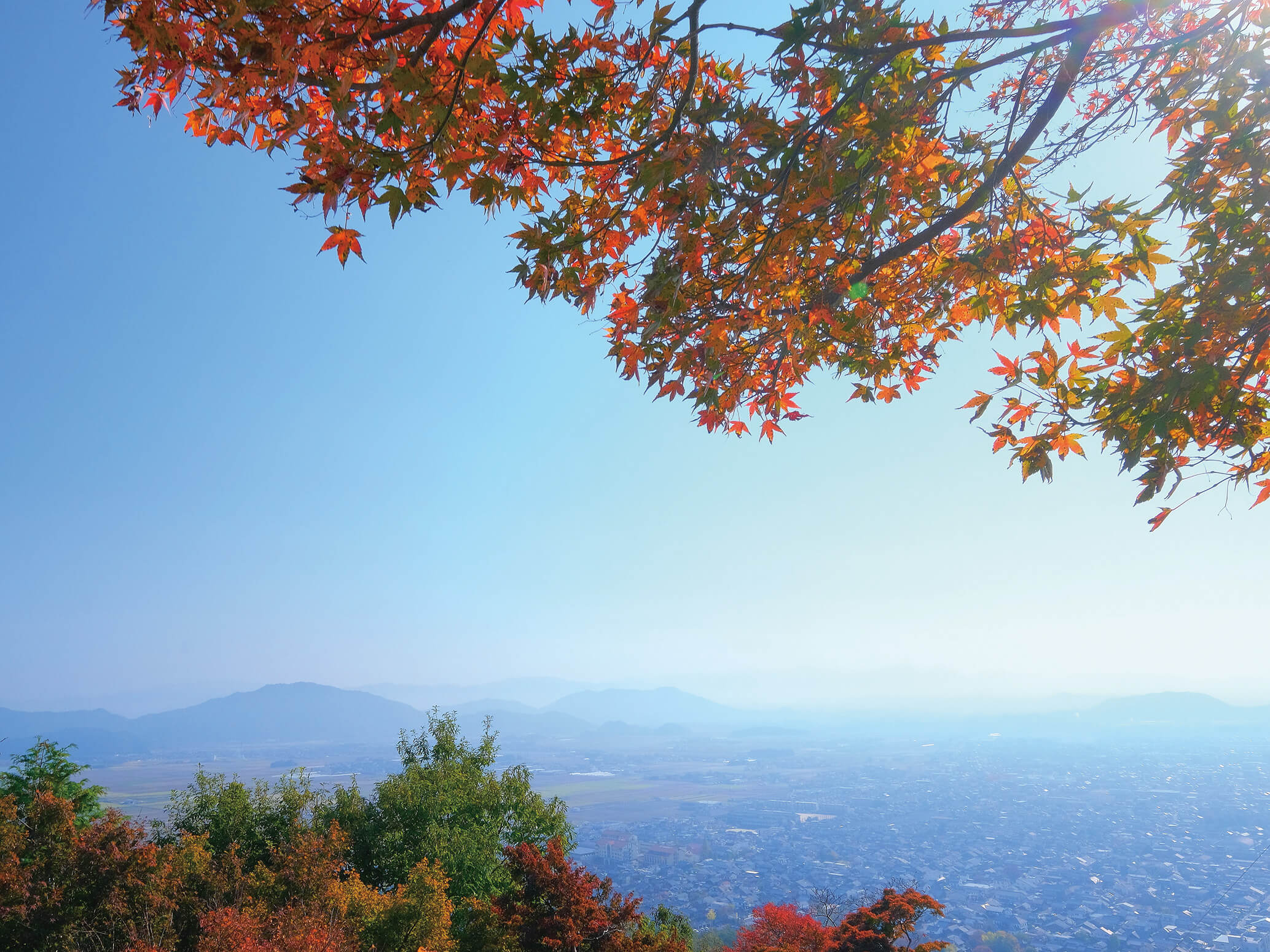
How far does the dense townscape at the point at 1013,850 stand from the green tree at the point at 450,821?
2060 cm

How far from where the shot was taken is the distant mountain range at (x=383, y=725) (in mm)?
115562

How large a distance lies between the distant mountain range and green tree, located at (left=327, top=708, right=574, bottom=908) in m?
102

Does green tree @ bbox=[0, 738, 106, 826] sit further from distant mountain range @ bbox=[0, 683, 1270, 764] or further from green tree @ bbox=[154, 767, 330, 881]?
distant mountain range @ bbox=[0, 683, 1270, 764]

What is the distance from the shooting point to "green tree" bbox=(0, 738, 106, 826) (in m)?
13.6

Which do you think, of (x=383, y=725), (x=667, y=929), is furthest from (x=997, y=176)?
(x=383, y=725)

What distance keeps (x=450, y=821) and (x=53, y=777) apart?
888cm

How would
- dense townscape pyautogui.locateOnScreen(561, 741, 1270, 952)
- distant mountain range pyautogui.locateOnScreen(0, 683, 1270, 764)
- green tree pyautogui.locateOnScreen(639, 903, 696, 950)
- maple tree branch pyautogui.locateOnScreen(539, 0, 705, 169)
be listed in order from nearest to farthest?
maple tree branch pyautogui.locateOnScreen(539, 0, 705, 169) < green tree pyautogui.locateOnScreen(639, 903, 696, 950) < dense townscape pyautogui.locateOnScreen(561, 741, 1270, 952) < distant mountain range pyautogui.locateOnScreen(0, 683, 1270, 764)

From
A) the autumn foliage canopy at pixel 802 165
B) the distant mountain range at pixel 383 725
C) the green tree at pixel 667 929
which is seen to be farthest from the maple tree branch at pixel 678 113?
the distant mountain range at pixel 383 725

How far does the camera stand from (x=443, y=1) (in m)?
1.89

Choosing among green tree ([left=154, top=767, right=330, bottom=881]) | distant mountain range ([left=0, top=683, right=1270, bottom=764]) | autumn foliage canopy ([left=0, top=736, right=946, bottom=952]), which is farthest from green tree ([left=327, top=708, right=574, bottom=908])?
distant mountain range ([left=0, top=683, right=1270, bottom=764])

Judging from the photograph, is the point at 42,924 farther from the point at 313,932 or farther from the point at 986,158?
the point at 986,158

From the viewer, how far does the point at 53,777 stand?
1387cm

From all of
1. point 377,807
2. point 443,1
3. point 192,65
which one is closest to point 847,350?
point 443,1

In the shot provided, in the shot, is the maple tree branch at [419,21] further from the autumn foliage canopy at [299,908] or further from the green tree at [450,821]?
the green tree at [450,821]
